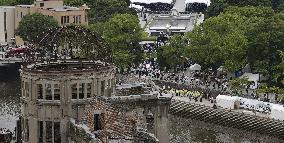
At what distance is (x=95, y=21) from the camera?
501ft

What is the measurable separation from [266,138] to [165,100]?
94.6 ft

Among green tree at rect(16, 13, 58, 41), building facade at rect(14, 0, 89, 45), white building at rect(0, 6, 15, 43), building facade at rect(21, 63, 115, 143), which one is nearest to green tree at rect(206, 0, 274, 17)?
building facade at rect(14, 0, 89, 45)

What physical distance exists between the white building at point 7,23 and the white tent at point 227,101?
7713 cm

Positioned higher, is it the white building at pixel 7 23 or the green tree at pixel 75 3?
the green tree at pixel 75 3

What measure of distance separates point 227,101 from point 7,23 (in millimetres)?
79427

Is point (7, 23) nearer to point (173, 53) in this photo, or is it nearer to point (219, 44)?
point (173, 53)

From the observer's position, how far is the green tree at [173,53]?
373 ft

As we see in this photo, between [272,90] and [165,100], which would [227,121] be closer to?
[272,90]

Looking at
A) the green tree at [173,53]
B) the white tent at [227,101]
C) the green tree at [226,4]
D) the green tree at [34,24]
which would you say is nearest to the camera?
the white tent at [227,101]

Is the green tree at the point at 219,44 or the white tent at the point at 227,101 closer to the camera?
the white tent at the point at 227,101

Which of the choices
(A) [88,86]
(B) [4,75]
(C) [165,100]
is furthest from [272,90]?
(B) [4,75]

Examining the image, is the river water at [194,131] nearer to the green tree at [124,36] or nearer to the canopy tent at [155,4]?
the green tree at [124,36]

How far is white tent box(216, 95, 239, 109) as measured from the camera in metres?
88.9

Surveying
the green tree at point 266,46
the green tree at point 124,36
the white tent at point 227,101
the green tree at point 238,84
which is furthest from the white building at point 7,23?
the white tent at point 227,101
